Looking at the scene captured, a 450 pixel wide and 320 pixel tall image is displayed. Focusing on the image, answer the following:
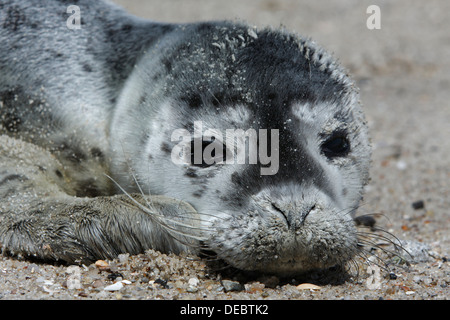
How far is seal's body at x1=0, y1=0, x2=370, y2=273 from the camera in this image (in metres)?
2.76

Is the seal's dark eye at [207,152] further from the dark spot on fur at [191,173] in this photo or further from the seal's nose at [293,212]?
the seal's nose at [293,212]

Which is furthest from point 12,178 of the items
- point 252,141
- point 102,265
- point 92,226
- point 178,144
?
point 252,141

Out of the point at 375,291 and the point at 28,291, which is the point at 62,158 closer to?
the point at 28,291

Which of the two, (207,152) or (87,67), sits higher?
(87,67)

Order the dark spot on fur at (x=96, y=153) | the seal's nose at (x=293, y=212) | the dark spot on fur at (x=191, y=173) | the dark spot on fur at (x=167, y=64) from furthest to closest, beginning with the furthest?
the dark spot on fur at (x=96, y=153), the dark spot on fur at (x=167, y=64), the dark spot on fur at (x=191, y=173), the seal's nose at (x=293, y=212)

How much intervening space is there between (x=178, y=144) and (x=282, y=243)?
83 centimetres

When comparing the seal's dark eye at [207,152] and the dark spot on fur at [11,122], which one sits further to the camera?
the dark spot on fur at [11,122]

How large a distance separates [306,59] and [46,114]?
5.01 ft

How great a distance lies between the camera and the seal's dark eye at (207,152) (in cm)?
301

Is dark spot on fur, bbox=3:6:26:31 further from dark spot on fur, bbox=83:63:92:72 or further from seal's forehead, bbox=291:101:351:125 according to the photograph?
seal's forehead, bbox=291:101:351:125

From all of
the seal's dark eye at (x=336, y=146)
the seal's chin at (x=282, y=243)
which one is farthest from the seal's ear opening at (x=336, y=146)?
the seal's chin at (x=282, y=243)

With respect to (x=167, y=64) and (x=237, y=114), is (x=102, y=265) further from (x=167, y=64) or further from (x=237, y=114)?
(x=167, y=64)

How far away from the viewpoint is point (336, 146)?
318 centimetres

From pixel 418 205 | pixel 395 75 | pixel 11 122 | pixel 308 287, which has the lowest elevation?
pixel 308 287
